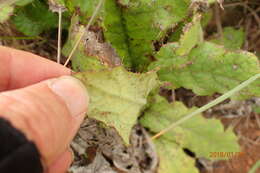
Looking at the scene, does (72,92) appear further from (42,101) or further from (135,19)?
(135,19)

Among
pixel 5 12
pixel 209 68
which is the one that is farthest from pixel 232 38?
pixel 5 12

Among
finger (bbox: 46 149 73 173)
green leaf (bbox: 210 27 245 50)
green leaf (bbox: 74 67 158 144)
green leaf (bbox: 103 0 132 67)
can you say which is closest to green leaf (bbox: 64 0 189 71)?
green leaf (bbox: 103 0 132 67)

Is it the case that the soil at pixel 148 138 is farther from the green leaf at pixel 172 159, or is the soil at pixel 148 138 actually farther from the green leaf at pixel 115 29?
the green leaf at pixel 115 29

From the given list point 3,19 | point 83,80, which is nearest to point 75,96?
point 83,80

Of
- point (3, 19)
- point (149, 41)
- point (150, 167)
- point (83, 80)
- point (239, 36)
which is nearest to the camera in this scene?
point (83, 80)

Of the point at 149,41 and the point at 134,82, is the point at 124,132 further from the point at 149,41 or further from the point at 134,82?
the point at 149,41

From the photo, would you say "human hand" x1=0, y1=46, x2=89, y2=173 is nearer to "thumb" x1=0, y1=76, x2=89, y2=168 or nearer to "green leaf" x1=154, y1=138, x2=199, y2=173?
"thumb" x1=0, y1=76, x2=89, y2=168
